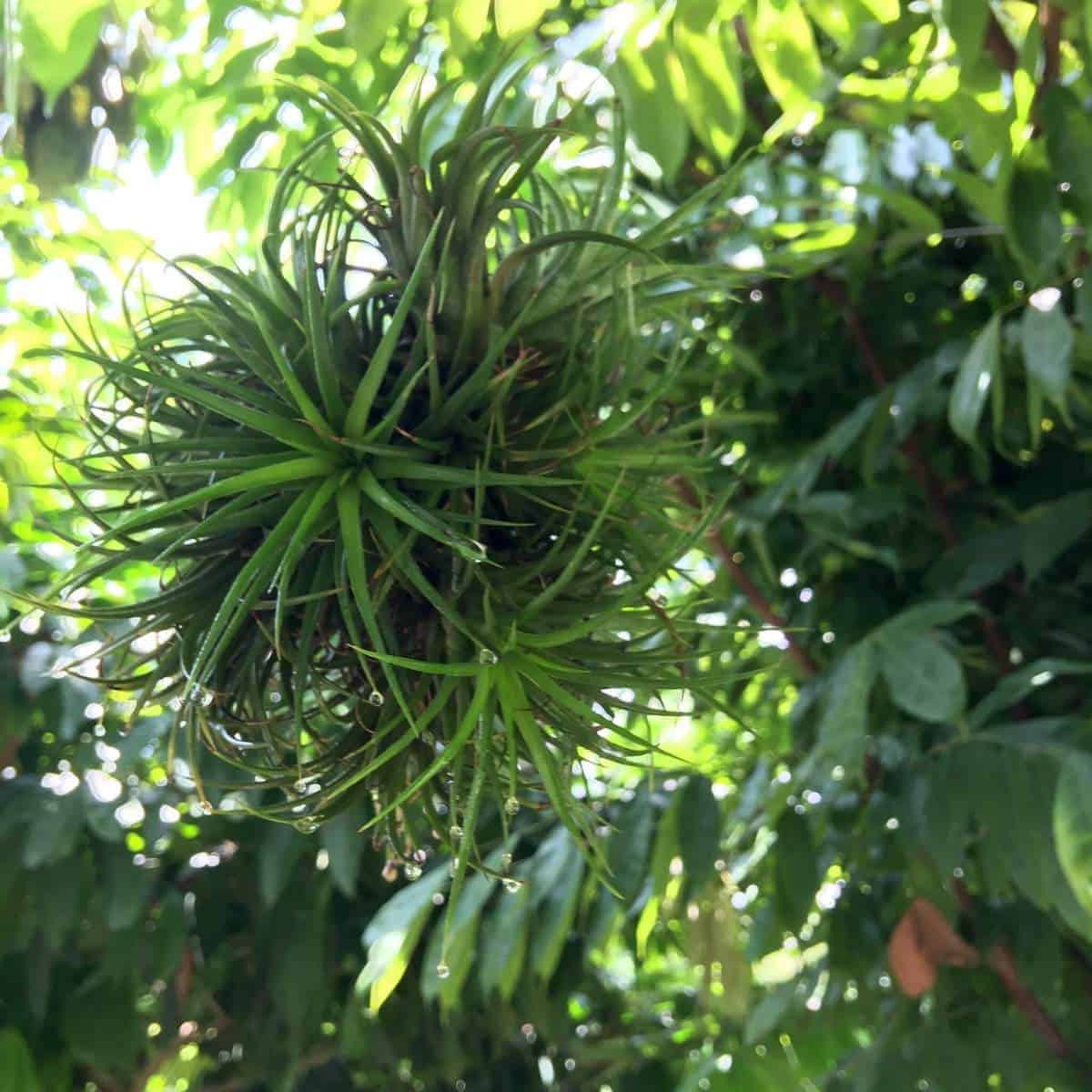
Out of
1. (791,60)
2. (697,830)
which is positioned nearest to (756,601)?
(697,830)

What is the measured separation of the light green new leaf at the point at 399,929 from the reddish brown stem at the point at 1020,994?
1.29 ft

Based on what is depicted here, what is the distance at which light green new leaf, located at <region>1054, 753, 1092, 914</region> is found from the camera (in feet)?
1.96

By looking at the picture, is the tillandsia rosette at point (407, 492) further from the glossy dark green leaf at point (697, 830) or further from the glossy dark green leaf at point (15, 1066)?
the glossy dark green leaf at point (15, 1066)

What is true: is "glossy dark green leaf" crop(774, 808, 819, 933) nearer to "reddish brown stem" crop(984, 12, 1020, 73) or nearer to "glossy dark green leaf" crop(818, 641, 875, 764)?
"glossy dark green leaf" crop(818, 641, 875, 764)

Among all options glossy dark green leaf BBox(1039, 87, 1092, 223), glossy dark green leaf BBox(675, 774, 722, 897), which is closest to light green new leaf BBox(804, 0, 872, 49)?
glossy dark green leaf BBox(1039, 87, 1092, 223)

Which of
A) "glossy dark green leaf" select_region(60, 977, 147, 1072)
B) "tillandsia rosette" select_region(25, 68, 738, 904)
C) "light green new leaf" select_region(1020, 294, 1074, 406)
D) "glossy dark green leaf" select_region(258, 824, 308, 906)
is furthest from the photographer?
"glossy dark green leaf" select_region(60, 977, 147, 1072)

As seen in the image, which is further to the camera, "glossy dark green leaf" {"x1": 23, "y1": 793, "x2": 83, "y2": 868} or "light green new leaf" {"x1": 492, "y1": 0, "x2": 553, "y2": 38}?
"glossy dark green leaf" {"x1": 23, "y1": 793, "x2": 83, "y2": 868}

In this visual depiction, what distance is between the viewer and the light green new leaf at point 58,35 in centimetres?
58

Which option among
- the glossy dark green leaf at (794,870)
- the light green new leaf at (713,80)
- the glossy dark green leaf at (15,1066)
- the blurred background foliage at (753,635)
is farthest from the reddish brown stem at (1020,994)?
the glossy dark green leaf at (15,1066)

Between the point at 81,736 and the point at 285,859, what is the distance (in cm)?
24

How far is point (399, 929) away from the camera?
→ 79cm

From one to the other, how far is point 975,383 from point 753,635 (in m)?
0.21

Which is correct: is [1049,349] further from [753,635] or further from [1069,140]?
[753,635]

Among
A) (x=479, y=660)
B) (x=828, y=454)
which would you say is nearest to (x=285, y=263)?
(x=479, y=660)
